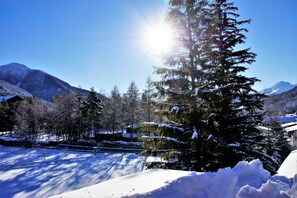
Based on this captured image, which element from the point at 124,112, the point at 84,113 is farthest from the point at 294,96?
the point at 84,113

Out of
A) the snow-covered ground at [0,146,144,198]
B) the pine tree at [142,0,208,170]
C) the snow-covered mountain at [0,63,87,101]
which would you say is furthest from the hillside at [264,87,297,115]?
the snow-covered mountain at [0,63,87,101]

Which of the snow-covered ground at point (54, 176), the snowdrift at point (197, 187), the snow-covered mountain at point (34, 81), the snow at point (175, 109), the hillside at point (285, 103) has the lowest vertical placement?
the snow-covered ground at point (54, 176)

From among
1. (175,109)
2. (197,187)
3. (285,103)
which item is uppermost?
(285,103)

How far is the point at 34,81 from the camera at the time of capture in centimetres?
16925

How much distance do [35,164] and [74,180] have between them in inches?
316

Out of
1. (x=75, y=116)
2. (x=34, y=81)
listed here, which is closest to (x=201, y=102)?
(x=75, y=116)

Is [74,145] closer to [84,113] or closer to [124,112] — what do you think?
[84,113]

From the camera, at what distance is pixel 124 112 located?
43438mm

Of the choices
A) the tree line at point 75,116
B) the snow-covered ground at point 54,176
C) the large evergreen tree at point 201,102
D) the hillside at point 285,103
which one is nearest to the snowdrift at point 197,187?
the large evergreen tree at point 201,102

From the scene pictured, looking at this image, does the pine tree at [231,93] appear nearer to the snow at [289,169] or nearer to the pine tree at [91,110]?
the snow at [289,169]

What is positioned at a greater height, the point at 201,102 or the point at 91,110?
the point at 91,110

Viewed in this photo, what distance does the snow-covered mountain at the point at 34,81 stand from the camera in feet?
498

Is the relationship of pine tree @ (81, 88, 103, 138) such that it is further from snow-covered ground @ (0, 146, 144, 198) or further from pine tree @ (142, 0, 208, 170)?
pine tree @ (142, 0, 208, 170)

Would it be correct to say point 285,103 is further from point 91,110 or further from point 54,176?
point 54,176
